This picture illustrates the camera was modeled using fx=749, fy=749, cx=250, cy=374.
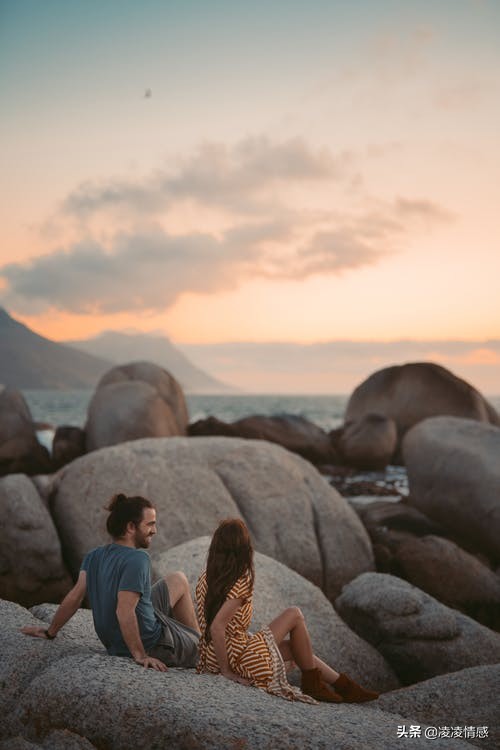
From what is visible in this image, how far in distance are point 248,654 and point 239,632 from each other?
158 millimetres

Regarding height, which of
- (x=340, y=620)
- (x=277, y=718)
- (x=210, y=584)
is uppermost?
(x=210, y=584)

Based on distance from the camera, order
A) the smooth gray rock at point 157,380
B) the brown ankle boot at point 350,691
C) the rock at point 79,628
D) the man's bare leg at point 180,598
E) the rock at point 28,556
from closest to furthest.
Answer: the brown ankle boot at point 350,691
the rock at point 79,628
the man's bare leg at point 180,598
the rock at point 28,556
the smooth gray rock at point 157,380

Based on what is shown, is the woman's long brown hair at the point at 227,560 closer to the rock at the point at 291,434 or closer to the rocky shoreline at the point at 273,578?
the rocky shoreline at the point at 273,578

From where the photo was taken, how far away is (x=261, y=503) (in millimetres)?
9539

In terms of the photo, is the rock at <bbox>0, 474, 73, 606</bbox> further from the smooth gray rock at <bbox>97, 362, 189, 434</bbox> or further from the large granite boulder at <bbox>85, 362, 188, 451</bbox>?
the smooth gray rock at <bbox>97, 362, 189, 434</bbox>

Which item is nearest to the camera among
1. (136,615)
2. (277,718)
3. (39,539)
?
(277,718)

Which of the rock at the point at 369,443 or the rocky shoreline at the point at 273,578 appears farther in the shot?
the rock at the point at 369,443

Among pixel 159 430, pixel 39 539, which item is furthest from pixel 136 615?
pixel 159 430

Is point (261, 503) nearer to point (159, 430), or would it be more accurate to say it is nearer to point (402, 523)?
point (402, 523)

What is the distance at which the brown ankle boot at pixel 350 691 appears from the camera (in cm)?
541

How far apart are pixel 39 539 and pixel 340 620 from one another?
372 cm

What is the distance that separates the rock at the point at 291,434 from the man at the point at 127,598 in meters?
16.5

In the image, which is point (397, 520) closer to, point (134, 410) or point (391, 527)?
point (391, 527)

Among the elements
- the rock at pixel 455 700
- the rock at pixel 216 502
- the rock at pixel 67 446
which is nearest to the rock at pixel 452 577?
the rock at pixel 216 502
